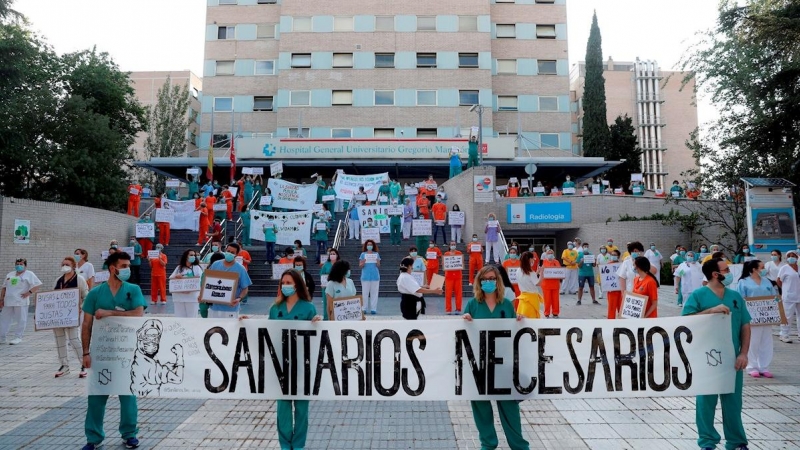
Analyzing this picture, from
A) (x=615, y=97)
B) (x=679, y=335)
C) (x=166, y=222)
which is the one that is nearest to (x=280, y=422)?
(x=679, y=335)

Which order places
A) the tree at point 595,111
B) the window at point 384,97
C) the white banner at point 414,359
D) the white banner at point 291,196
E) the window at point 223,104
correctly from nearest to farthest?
1. the white banner at point 414,359
2. the white banner at point 291,196
3. the window at point 384,97
4. the window at point 223,104
5. the tree at point 595,111

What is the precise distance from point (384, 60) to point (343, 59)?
301 centimetres

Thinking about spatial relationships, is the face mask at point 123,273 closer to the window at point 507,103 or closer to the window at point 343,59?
the window at point 343,59

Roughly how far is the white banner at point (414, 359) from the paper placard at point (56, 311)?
3.53 meters

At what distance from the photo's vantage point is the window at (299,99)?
1548 inches

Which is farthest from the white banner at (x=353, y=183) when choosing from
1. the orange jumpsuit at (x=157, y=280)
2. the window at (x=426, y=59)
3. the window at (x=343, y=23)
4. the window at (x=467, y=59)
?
the window at (x=343, y=23)

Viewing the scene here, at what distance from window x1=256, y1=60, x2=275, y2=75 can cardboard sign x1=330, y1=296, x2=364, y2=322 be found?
37.5m

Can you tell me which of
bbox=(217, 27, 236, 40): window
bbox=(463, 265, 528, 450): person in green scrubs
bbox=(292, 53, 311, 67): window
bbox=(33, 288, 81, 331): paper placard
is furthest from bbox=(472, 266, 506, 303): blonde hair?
bbox=(217, 27, 236, 40): window

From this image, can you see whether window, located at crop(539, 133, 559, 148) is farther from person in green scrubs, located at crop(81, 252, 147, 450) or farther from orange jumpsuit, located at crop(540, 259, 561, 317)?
person in green scrubs, located at crop(81, 252, 147, 450)

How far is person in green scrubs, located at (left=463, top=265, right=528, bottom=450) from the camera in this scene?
16.4 ft

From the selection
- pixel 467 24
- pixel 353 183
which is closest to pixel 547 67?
pixel 467 24

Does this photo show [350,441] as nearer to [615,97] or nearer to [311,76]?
[311,76]

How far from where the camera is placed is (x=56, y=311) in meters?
8.52

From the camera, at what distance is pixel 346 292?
7480mm
